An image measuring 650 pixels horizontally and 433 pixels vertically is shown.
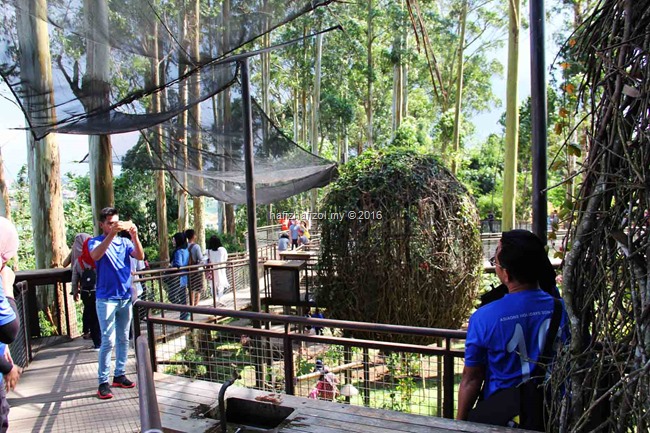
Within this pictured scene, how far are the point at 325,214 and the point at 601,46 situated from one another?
14.4 ft

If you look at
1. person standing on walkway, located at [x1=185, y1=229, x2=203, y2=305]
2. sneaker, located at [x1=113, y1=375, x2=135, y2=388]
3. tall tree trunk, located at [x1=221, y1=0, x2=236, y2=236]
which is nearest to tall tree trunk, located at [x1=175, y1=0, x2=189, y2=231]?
tall tree trunk, located at [x1=221, y1=0, x2=236, y2=236]

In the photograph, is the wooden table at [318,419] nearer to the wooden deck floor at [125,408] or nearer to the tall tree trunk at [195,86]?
the wooden deck floor at [125,408]

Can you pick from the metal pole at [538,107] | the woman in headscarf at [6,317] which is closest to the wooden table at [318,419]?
the woman in headscarf at [6,317]

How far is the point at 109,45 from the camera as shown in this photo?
139 inches

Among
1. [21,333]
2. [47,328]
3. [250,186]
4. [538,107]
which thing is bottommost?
[47,328]

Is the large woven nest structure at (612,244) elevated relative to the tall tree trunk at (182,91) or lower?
lower

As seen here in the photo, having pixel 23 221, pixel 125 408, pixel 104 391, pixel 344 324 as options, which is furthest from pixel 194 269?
pixel 23 221

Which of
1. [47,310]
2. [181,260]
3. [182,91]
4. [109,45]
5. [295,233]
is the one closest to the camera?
[109,45]

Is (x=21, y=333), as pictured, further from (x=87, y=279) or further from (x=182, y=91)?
(x=182, y=91)

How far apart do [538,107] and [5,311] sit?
8.70ft

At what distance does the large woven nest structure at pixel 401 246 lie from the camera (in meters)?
5.14

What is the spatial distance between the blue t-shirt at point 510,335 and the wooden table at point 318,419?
232mm

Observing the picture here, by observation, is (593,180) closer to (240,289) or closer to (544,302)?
(544,302)

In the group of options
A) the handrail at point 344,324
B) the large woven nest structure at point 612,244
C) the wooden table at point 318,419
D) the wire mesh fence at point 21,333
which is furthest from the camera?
the wire mesh fence at point 21,333
